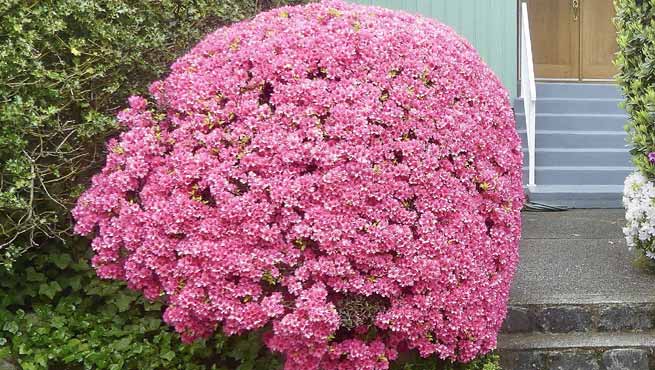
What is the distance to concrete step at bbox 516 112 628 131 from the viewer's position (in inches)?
313

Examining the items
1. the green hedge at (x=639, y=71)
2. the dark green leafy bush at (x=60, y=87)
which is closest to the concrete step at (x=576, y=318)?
the green hedge at (x=639, y=71)

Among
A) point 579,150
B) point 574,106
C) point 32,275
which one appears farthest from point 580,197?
point 32,275

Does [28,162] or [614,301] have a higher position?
[28,162]

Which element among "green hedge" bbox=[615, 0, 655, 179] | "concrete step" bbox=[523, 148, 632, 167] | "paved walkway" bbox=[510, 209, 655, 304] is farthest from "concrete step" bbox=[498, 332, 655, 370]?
"concrete step" bbox=[523, 148, 632, 167]

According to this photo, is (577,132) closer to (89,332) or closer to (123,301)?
(123,301)

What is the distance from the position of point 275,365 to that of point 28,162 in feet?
4.91

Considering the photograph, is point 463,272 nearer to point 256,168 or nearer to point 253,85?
point 256,168

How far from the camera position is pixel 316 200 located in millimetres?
2857

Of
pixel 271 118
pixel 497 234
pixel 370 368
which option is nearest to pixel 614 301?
pixel 497 234

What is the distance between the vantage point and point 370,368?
9.70 ft

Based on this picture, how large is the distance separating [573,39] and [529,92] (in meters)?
2.66

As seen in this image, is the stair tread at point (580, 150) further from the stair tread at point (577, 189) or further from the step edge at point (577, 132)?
the stair tread at point (577, 189)

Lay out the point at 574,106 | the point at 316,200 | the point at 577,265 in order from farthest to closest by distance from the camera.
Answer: the point at 574,106 < the point at 577,265 < the point at 316,200

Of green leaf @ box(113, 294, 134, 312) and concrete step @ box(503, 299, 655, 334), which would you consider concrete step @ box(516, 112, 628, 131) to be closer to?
concrete step @ box(503, 299, 655, 334)
